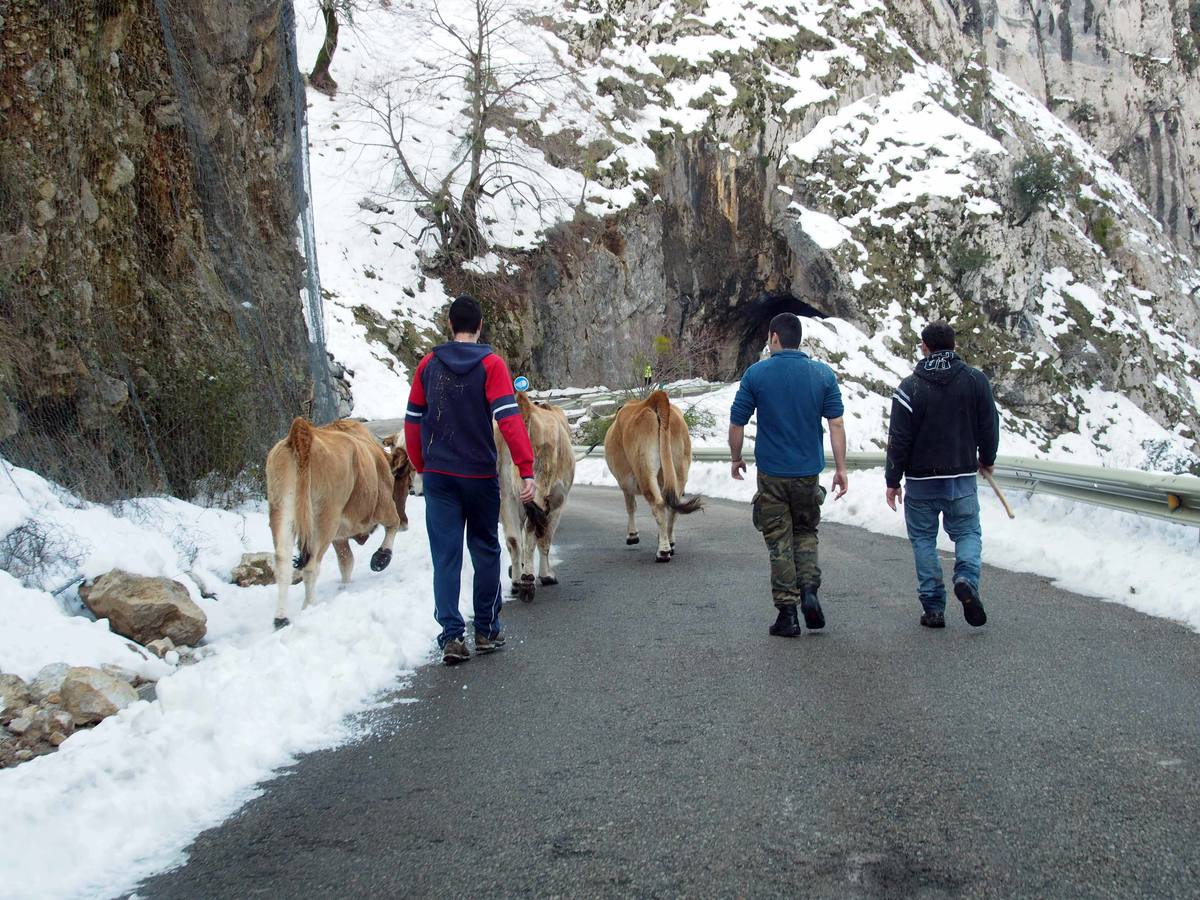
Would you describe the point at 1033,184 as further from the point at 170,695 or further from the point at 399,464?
the point at 170,695

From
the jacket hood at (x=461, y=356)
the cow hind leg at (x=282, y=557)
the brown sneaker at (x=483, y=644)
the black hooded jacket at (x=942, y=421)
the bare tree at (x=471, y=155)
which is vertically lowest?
the brown sneaker at (x=483, y=644)

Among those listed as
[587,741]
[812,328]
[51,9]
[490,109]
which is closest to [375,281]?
[490,109]

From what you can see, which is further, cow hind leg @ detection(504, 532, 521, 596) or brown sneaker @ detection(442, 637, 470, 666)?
cow hind leg @ detection(504, 532, 521, 596)

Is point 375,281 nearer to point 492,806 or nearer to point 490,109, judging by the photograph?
point 490,109

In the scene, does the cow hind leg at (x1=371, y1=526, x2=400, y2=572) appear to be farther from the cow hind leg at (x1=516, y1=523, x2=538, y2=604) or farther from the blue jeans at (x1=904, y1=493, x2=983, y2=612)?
the blue jeans at (x1=904, y1=493, x2=983, y2=612)

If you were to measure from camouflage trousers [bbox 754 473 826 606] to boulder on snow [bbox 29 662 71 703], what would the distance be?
163 inches

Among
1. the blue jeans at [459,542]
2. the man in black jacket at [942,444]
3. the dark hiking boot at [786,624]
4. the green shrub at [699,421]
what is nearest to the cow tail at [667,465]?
the man in black jacket at [942,444]

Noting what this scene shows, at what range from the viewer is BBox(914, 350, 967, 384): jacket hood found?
6.50m

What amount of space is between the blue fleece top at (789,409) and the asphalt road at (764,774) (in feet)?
3.67

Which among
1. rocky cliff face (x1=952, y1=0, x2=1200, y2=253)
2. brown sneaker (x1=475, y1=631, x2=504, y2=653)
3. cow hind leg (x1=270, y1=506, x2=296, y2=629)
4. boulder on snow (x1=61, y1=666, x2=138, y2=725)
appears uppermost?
rocky cliff face (x1=952, y1=0, x2=1200, y2=253)

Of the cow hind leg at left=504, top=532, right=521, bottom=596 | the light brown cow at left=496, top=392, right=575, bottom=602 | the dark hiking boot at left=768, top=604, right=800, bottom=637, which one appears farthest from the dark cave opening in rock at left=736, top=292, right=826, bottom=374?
the dark hiking boot at left=768, top=604, right=800, bottom=637

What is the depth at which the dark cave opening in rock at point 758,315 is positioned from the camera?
55938 mm

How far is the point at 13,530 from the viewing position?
21.6 feet

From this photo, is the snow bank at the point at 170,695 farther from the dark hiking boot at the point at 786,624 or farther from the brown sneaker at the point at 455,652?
the dark hiking boot at the point at 786,624
